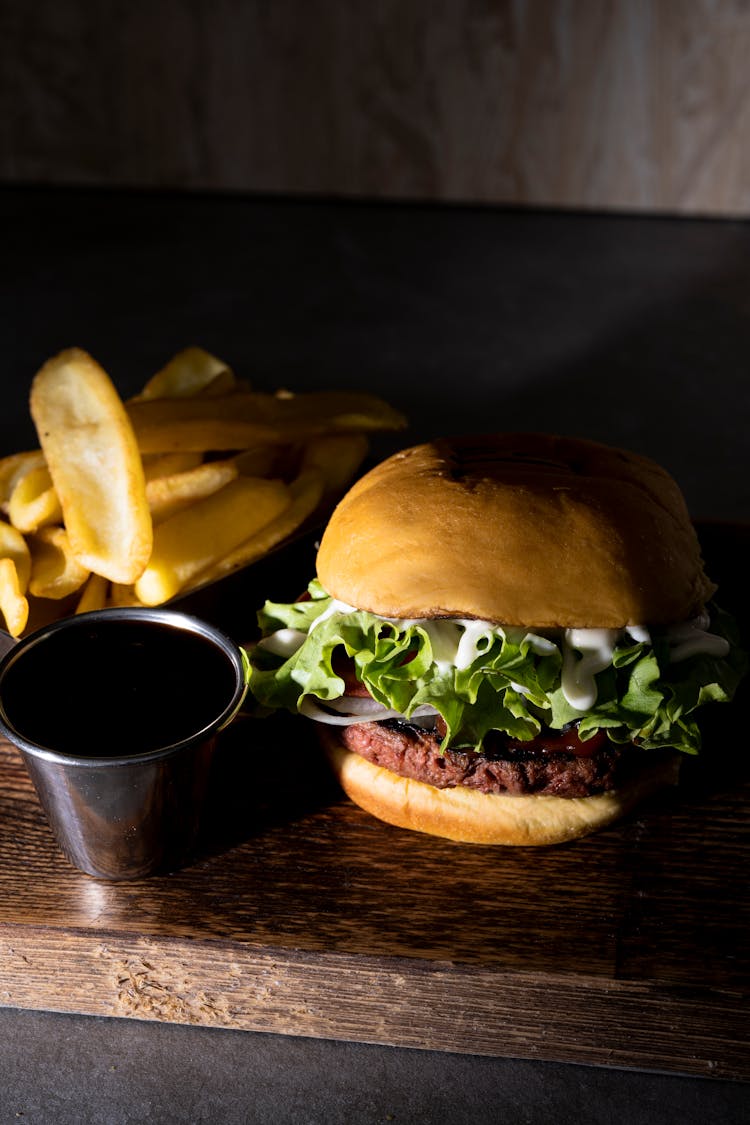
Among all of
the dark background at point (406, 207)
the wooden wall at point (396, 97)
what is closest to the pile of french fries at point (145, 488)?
the dark background at point (406, 207)

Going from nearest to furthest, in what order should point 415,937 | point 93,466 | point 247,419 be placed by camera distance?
point 415,937
point 93,466
point 247,419

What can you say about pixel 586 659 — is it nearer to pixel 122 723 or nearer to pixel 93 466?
pixel 122 723

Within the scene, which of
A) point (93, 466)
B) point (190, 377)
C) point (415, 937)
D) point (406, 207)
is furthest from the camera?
point (406, 207)

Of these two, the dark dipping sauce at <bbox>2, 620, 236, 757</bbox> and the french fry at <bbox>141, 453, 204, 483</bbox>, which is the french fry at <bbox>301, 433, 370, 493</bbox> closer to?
the french fry at <bbox>141, 453, 204, 483</bbox>

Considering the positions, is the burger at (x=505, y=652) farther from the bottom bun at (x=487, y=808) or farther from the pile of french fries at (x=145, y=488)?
the pile of french fries at (x=145, y=488)

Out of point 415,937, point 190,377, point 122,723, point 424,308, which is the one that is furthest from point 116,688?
point 424,308

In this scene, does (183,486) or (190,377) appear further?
(190,377)

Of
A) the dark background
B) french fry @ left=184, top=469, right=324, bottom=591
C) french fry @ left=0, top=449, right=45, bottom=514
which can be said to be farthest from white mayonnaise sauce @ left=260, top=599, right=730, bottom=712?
the dark background

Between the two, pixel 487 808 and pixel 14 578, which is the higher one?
pixel 14 578
